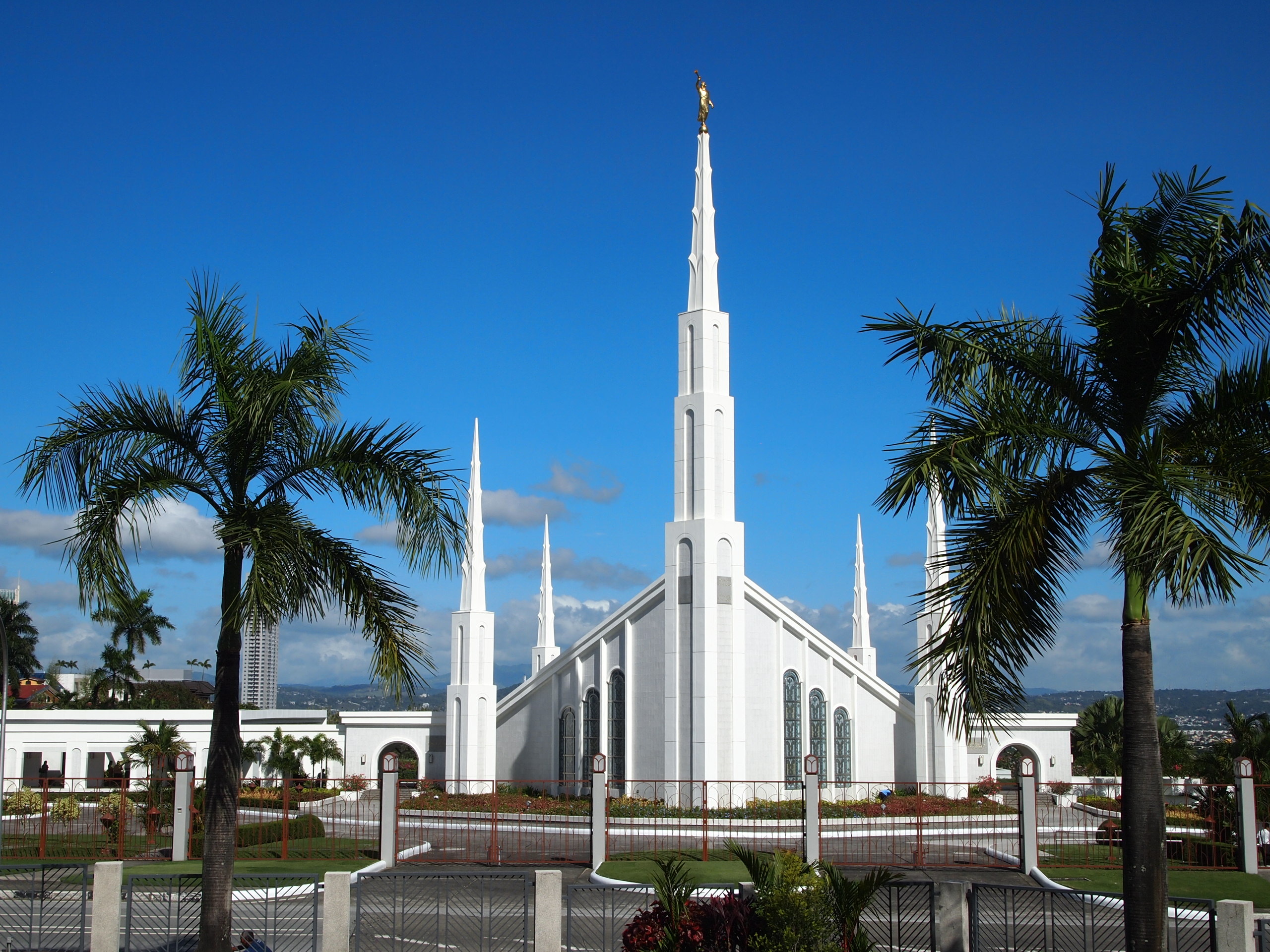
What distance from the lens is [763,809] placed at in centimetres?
2920

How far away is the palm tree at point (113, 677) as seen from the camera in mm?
57906

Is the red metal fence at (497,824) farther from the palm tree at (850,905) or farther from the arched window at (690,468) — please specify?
the palm tree at (850,905)

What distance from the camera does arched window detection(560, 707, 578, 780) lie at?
36250 mm

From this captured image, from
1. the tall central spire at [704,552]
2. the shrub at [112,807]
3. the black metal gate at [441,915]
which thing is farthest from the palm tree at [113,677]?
the black metal gate at [441,915]

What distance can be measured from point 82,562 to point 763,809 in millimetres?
21026

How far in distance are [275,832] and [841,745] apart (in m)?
16.7

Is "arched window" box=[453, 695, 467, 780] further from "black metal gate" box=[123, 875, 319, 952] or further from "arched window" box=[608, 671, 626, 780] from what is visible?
"black metal gate" box=[123, 875, 319, 952]

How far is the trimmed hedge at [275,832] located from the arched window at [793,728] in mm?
13079

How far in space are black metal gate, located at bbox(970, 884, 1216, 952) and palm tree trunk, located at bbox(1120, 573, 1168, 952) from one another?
271 centimetres

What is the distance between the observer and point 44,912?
1727 cm

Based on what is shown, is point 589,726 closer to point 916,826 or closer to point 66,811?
point 916,826

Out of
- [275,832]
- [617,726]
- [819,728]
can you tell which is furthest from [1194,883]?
[275,832]

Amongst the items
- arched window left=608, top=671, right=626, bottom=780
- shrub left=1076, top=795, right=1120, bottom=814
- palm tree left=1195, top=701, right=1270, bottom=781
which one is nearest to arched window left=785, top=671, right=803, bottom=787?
arched window left=608, top=671, right=626, bottom=780

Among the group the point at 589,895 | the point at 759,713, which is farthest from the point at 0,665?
the point at 589,895
